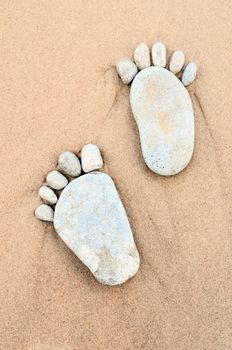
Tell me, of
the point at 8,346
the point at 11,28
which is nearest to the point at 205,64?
the point at 11,28

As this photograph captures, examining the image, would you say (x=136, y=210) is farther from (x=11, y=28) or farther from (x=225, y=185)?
(x=11, y=28)

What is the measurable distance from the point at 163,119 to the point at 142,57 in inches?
12.0

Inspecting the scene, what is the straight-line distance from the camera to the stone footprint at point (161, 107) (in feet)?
7.90

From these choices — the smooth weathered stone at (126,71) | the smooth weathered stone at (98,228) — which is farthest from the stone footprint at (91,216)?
the smooth weathered stone at (126,71)

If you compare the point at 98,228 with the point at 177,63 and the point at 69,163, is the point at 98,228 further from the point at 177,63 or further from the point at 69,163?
the point at 177,63

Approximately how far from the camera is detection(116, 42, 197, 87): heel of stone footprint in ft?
8.18

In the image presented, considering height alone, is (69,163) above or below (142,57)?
below

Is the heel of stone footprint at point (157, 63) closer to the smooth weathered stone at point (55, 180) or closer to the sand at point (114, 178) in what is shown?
the sand at point (114, 178)

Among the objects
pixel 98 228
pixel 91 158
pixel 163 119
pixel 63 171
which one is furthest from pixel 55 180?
pixel 163 119

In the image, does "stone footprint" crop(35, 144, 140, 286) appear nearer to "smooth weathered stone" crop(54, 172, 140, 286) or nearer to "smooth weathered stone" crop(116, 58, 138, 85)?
"smooth weathered stone" crop(54, 172, 140, 286)

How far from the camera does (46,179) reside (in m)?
2.42

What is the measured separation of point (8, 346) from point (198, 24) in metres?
1.64

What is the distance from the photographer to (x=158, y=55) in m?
2.50

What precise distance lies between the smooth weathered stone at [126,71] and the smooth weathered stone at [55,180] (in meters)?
0.51
